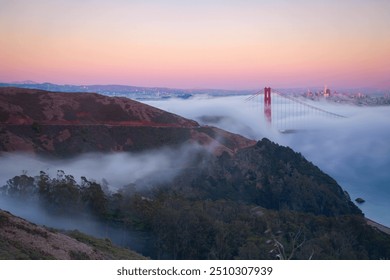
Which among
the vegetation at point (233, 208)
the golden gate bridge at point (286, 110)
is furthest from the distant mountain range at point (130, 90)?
the vegetation at point (233, 208)

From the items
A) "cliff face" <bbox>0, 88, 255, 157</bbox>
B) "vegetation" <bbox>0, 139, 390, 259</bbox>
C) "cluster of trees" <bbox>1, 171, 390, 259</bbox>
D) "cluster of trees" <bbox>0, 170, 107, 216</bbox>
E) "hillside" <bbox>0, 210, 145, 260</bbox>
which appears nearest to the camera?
"hillside" <bbox>0, 210, 145, 260</bbox>

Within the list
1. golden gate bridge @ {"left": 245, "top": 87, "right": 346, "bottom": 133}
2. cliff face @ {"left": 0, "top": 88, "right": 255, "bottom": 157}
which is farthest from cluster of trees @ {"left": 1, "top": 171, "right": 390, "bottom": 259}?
golden gate bridge @ {"left": 245, "top": 87, "right": 346, "bottom": 133}

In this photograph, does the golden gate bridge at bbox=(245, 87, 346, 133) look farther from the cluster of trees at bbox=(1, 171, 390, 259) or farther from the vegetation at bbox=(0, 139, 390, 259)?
the cluster of trees at bbox=(1, 171, 390, 259)

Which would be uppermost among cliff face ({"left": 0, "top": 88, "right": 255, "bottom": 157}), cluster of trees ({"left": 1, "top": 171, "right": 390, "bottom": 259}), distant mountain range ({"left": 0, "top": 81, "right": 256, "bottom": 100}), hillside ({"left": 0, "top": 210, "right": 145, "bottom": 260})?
distant mountain range ({"left": 0, "top": 81, "right": 256, "bottom": 100})

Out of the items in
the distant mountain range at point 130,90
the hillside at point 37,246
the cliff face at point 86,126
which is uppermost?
the distant mountain range at point 130,90

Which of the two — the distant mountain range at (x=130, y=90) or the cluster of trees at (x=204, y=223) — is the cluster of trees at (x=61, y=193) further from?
the distant mountain range at (x=130, y=90)

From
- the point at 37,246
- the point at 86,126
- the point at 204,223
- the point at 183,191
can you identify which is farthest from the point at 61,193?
the point at 37,246
